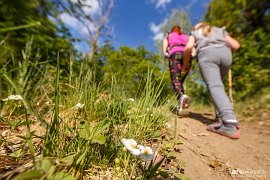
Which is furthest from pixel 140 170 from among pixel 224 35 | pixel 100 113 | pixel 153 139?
pixel 224 35

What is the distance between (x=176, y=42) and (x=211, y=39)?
800mm

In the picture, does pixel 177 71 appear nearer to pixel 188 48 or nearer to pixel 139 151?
pixel 188 48

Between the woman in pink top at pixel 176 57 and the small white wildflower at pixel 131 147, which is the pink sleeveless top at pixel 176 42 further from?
the small white wildflower at pixel 131 147

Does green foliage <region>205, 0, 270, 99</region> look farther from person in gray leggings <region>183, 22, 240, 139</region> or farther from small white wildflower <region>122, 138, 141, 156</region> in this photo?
small white wildflower <region>122, 138, 141, 156</region>

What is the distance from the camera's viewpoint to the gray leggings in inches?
80.1

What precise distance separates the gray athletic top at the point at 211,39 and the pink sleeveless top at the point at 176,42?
0.54m

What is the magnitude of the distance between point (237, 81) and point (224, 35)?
9.02 feet

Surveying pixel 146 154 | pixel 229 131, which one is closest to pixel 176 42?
pixel 229 131

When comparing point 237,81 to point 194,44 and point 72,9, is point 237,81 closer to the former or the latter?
point 194,44

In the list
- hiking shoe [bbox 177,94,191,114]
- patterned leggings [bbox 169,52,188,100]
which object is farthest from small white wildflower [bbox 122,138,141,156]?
patterned leggings [bbox 169,52,188,100]

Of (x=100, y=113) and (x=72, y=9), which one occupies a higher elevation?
(x=72, y=9)

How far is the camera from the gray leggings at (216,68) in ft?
6.68

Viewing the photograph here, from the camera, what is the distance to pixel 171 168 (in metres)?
1.06

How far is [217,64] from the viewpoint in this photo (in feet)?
7.23
